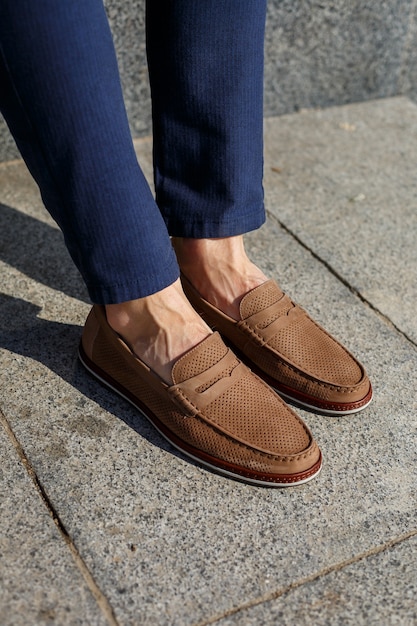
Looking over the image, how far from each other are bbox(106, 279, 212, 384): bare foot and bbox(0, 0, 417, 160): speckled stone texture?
1.31 metres

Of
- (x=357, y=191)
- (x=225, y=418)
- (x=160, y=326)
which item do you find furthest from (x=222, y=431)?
(x=357, y=191)

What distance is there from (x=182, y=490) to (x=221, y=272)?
0.53 metres

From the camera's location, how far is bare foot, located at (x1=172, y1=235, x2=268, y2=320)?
184cm

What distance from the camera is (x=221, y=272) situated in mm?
1849

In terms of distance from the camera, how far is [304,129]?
3135 millimetres

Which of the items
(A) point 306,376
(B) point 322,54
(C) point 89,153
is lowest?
(A) point 306,376

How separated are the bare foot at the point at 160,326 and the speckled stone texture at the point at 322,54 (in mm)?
1305

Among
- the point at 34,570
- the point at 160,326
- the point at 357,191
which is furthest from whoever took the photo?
the point at 357,191

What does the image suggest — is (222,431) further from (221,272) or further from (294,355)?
(221,272)

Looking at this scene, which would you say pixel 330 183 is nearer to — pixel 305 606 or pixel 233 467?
pixel 233 467

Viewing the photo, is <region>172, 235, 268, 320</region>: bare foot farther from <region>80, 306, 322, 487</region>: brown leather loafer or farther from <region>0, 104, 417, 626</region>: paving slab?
<region>0, 104, 417, 626</region>: paving slab

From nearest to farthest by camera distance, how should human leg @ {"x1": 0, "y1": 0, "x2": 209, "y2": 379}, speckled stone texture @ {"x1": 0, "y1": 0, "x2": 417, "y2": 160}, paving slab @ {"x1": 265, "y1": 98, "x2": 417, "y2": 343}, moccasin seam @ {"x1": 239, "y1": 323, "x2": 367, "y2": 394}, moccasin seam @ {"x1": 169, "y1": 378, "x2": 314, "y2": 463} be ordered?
human leg @ {"x1": 0, "y1": 0, "x2": 209, "y2": 379}, moccasin seam @ {"x1": 169, "y1": 378, "x2": 314, "y2": 463}, moccasin seam @ {"x1": 239, "y1": 323, "x2": 367, "y2": 394}, paving slab @ {"x1": 265, "y1": 98, "x2": 417, "y2": 343}, speckled stone texture @ {"x1": 0, "y1": 0, "x2": 417, "y2": 160}

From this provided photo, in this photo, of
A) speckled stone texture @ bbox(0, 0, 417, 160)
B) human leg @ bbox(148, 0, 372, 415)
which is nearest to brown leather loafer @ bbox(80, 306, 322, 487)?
human leg @ bbox(148, 0, 372, 415)

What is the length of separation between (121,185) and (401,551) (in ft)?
2.90
